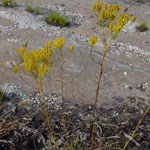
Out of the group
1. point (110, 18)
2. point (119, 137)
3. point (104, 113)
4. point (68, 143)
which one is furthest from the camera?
point (104, 113)

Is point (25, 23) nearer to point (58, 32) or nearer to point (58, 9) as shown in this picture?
point (58, 32)

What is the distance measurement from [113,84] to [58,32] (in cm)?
194

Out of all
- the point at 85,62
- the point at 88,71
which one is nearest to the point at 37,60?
the point at 88,71

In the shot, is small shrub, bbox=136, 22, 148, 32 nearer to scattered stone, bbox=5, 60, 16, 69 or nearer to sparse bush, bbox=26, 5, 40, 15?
sparse bush, bbox=26, 5, 40, 15

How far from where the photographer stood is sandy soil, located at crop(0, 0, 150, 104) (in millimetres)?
5492

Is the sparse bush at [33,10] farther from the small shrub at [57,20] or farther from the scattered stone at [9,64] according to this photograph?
the scattered stone at [9,64]

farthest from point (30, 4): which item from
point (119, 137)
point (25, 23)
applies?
point (119, 137)

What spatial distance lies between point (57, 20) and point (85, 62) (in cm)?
171

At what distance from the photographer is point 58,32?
7.31 metres

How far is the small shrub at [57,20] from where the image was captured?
7.61m

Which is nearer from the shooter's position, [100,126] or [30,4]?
[100,126]

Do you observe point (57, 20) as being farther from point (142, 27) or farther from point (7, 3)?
point (142, 27)

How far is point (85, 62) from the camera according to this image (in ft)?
20.4

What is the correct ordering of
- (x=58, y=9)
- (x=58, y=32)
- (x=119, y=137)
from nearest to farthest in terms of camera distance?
1. (x=119, y=137)
2. (x=58, y=32)
3. (x=58, y=9)
